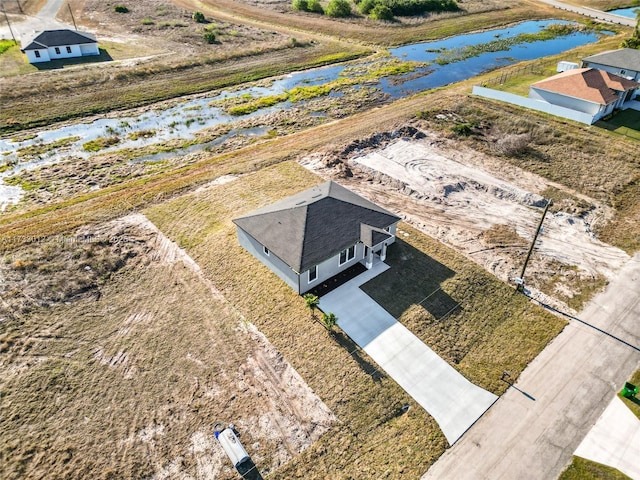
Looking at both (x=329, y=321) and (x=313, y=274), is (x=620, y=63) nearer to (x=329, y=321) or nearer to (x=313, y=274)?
(x=313, y=274)

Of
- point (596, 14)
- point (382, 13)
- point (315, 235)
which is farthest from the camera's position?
point (596, 14)

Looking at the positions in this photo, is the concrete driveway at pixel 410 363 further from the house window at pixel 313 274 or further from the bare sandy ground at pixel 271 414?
the bare sandy ground at pixel 271 414

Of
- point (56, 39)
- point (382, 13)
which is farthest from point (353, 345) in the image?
point (382, 13)

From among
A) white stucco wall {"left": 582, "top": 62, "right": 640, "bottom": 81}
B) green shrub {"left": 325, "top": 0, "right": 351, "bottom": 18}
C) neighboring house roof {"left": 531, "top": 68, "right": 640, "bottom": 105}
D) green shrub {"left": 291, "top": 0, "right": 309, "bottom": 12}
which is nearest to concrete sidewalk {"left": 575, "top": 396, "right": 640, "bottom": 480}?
neighboring house roof {"left": 531, "top": 68, "right": 640, "bottom": 105}

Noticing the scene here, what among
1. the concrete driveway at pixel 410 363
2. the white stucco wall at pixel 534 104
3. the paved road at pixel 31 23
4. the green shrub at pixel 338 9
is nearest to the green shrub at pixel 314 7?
the green shrub at pixel 338 9

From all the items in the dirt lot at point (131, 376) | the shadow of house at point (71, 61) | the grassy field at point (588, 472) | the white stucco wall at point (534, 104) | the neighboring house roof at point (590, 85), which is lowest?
the shadow of house at point (71, 61)

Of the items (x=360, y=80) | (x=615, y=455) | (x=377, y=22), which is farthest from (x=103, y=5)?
(x=615, y=455)
